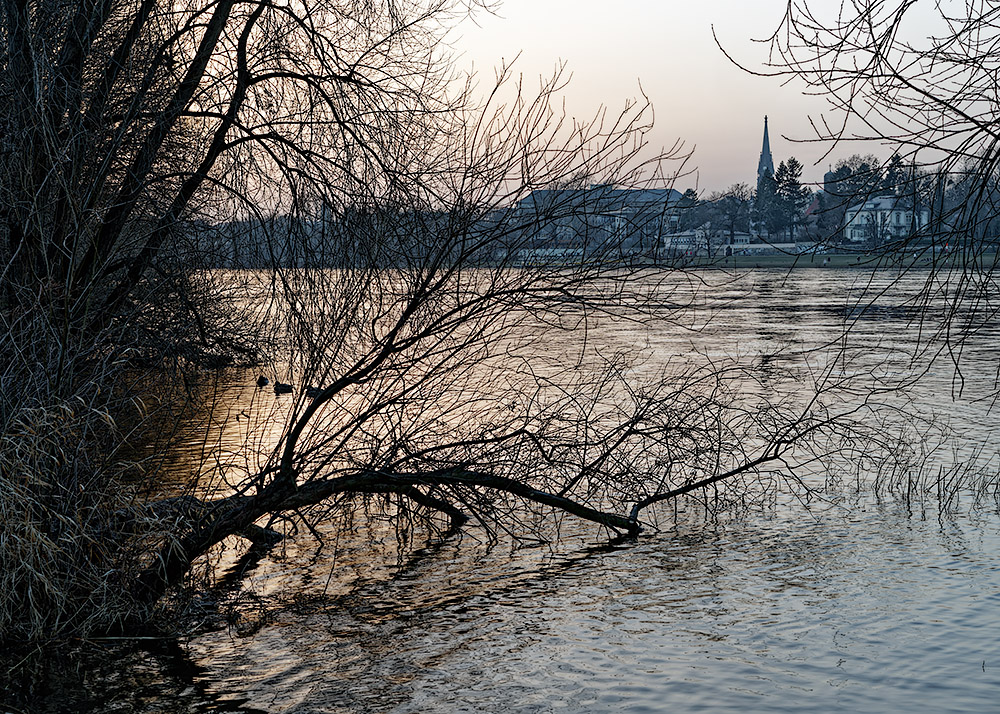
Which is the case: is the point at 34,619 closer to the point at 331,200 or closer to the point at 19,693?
the point at 19,693

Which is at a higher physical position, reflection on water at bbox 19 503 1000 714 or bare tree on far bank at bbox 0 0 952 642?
bare tree on far bank at bbox 0 0 952 642

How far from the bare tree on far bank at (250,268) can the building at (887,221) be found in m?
1.26

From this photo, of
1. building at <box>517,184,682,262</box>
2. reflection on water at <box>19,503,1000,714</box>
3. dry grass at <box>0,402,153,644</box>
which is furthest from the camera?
building at <box>517,184,682,262</box>

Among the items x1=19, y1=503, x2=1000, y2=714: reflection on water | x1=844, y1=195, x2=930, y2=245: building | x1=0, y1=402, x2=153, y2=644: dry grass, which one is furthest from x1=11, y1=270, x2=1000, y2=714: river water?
x1=844, y1=195, x2=930, y2=245: building

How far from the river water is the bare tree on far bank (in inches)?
29.7

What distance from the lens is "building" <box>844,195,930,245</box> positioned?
5855 millimetres

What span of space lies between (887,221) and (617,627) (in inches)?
188

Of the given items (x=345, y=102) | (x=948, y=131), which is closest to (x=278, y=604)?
(x=345, y=102)

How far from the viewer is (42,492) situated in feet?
25.0

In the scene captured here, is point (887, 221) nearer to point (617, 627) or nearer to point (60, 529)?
point (617, 627)

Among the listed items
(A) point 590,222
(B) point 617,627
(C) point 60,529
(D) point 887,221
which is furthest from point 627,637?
(C) point 60,529

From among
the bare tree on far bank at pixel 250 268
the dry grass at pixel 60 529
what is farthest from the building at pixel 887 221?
the dry grass at pixel 60 529

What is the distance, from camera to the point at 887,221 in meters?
6.93

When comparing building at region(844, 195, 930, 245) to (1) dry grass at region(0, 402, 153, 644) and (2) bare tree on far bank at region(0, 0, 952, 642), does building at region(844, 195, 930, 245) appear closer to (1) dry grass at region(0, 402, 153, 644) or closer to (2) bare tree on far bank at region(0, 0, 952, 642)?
(2) bare tree on far bank at region(0, 0, 952, 642)
